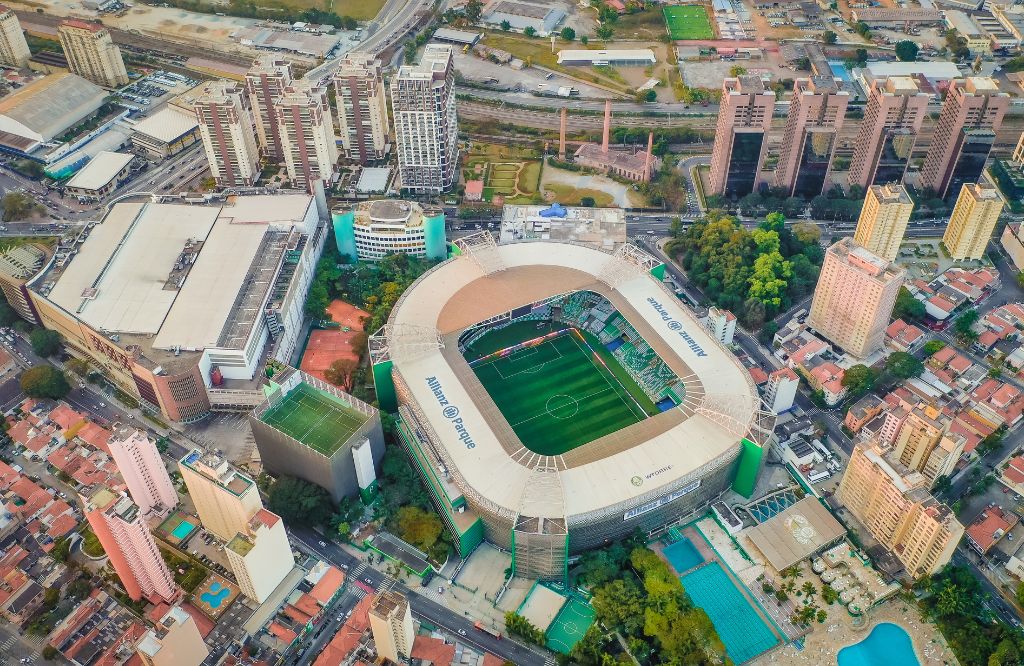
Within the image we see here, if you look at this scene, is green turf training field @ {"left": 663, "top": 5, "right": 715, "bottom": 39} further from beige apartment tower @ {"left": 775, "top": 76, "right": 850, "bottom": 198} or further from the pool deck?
the pool deck

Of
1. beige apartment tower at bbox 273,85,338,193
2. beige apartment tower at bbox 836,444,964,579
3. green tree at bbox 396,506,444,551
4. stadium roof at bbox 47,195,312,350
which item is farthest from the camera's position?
beige apartment tower at bbox 273,85,338,193

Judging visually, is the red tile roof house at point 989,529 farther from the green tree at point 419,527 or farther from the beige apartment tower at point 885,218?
the green tree at point 419,527

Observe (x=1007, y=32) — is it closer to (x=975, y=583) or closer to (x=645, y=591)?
(x=975, y=583)

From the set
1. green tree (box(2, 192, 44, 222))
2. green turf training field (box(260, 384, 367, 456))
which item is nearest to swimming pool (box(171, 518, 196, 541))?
green turf training field (box(260, 384, 367, 456))

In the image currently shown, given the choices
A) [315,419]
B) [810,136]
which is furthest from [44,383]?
[810,136]

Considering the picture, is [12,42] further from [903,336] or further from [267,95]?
[903,336]
